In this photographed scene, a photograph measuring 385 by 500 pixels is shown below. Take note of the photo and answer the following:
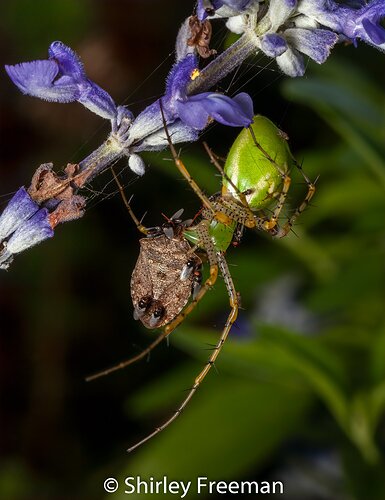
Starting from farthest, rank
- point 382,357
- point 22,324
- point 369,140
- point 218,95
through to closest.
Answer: point 22,324 → point 382,357 → point 369,140 → point 218,95

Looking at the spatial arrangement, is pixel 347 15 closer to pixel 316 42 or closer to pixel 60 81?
pixel 316 42

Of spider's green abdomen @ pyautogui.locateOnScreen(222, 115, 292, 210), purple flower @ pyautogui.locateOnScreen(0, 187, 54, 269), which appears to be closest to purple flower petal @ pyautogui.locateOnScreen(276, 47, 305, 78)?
spider's green abdomen @ pyautogui.locateOnScreen(222, 115, 292, 210)

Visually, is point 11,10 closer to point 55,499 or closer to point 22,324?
point 22,324

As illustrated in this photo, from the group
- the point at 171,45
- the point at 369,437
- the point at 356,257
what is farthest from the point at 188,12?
the point at 369,437

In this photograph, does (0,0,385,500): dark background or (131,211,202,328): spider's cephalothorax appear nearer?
(131,211,202,328): spider's cephalothorax

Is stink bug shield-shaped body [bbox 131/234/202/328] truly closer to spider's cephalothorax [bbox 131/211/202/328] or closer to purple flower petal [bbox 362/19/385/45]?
spider's cephalothorax [bbox 131/211/202/328]

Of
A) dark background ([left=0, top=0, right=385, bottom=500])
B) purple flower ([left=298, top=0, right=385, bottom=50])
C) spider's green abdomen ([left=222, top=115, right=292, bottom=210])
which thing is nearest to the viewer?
purple flower ([left=298, top=0, right=385, bottom=50])

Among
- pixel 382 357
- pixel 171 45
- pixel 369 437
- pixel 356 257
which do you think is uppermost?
pixel 171 45
